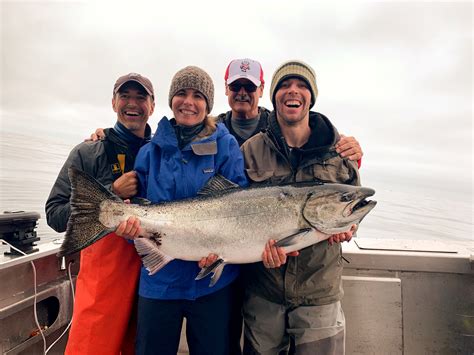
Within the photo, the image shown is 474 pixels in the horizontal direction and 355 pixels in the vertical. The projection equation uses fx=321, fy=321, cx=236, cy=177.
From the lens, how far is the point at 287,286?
2.88m

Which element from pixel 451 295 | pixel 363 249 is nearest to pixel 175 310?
pixel 363 249

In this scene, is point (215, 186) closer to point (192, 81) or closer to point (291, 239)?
point (291, 239)

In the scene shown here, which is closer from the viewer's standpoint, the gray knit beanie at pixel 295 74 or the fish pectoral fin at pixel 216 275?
the fish pectoral fin at pixel 216 275

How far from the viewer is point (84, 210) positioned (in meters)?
2.84

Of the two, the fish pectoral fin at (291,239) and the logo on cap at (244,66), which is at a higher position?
the logo on cap at (244,66)

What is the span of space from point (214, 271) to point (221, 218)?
18.2 inches

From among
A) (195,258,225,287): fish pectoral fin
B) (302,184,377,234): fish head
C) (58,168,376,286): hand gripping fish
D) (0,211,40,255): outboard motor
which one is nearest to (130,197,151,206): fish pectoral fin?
(58,168,376,286): hand gripping fish

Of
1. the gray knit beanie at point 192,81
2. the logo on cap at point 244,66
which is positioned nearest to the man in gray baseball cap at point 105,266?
the gray knit beanie at point 192,81

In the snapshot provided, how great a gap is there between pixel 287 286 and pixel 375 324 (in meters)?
1.81

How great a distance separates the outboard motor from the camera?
345 cm

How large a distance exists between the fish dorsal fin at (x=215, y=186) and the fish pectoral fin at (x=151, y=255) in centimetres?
62

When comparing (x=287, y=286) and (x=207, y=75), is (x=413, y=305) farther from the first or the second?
(x=207, y=75)

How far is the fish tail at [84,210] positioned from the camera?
2.76m

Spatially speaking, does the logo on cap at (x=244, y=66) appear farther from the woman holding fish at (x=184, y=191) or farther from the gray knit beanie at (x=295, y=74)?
the woman holding fish at (x=184, y=191)
